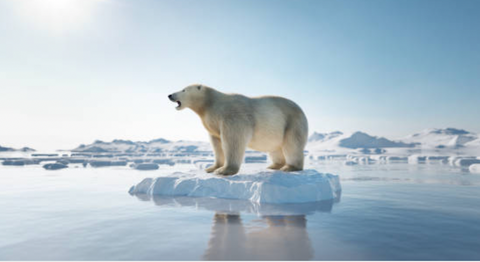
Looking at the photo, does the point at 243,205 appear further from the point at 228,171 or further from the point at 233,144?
the point at 233,144

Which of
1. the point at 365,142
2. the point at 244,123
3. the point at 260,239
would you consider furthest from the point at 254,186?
the point at 365,142

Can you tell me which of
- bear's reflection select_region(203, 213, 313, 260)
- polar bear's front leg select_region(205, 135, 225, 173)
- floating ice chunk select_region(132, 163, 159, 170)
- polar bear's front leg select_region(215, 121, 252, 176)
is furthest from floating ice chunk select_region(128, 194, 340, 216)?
floating ice chunk select_region(132, 163, 159, 170)

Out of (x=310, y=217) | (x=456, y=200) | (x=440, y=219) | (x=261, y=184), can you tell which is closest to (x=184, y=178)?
(x=261, y=184)

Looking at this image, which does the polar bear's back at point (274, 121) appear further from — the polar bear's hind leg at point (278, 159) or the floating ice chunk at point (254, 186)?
the floating ice chunk at point (254, 186)

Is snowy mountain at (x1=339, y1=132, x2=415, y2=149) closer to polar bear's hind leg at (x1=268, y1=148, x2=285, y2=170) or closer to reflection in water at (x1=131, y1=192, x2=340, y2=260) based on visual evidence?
polar bear's hind leg at (x1=268, y1=148, x2=285, y2=170)

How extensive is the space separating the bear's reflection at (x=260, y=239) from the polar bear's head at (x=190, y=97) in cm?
288

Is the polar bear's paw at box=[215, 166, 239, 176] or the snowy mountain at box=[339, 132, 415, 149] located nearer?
the polar bear's paw at box=[215, 166, 239, 176]

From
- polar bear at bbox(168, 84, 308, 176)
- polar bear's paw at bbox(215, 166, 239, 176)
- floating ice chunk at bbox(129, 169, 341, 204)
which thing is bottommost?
floating ice chunk at bbox(129, 169, 341, 204)

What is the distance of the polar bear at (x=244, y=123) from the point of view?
221 inches

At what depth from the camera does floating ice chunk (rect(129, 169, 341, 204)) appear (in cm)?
512

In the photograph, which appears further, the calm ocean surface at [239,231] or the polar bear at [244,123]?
the polar bear at [244,123]

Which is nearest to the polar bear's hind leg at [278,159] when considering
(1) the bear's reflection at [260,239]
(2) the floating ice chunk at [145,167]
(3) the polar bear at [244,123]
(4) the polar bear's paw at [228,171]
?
(3) the polar bear at [244,123]

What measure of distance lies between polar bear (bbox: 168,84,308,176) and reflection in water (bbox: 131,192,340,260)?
1123mm

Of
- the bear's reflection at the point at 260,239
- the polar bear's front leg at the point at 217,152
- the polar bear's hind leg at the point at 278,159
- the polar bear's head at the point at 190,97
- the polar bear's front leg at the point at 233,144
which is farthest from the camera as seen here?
the polar bear's hind leg at the point at 278,159
